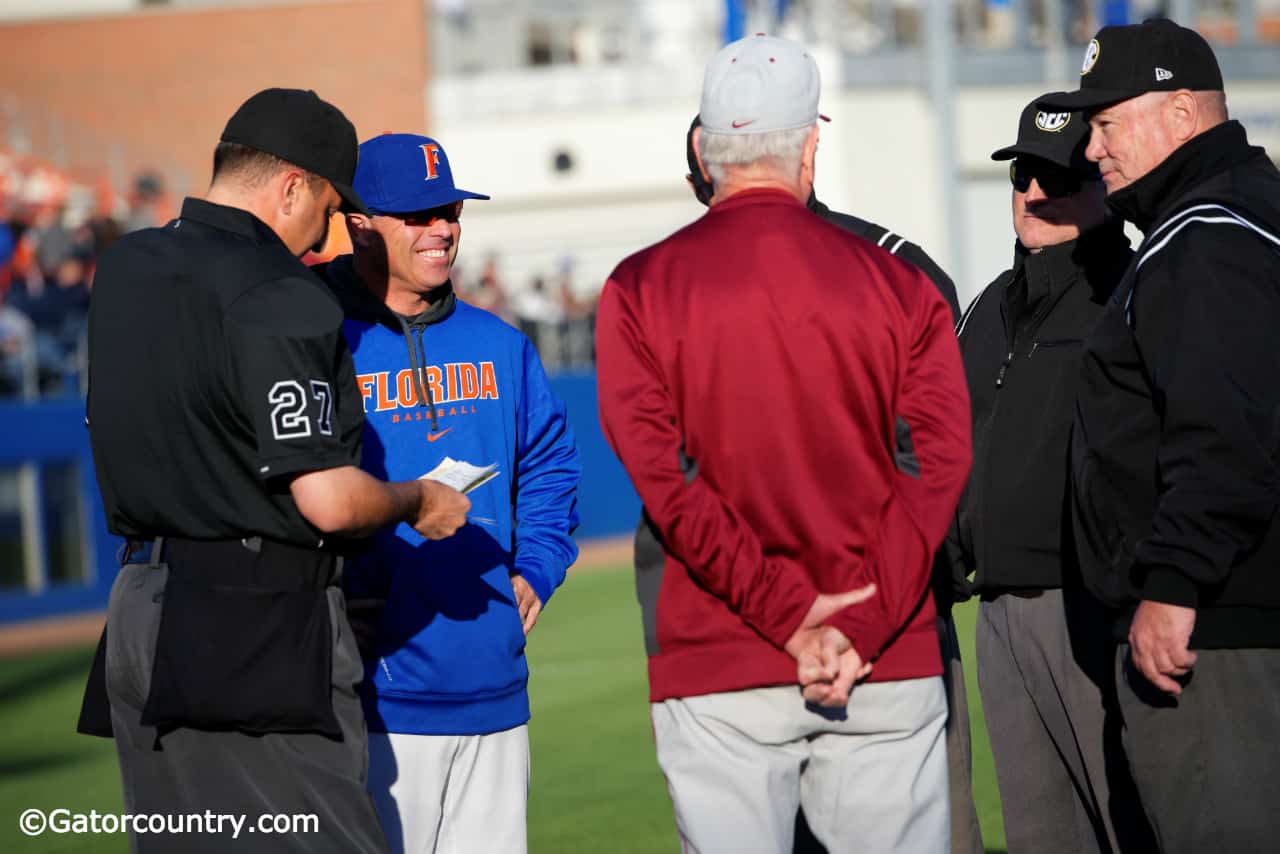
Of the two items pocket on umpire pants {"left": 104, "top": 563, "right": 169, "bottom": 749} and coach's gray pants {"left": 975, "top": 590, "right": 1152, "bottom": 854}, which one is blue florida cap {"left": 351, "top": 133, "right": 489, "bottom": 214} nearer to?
pocket on umpire pants {"left": 104, "top": 563, "right": 169, "bottom": 749}

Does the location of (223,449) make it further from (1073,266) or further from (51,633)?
(51,633)

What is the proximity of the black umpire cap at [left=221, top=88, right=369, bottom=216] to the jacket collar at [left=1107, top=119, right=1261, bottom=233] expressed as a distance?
1.89 meters

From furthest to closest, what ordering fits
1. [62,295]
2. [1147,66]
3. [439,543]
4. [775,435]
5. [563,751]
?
[62,295]
[563,751]
[439,543]
[1147,66]
[775,435]

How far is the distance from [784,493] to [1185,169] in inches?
55.3

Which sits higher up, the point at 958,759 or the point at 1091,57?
the point at 1091,57

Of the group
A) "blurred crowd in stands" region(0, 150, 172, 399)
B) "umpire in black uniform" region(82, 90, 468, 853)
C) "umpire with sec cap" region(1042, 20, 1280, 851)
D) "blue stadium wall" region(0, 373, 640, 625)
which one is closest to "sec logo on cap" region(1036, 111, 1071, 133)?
"umpire with sec cap" region(1042, 20, 1280, 851)

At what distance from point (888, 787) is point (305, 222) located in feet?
5.91

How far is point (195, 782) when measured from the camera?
11.7 feet

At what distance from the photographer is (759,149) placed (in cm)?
352

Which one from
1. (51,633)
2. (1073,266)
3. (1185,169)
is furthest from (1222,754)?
(51,633)

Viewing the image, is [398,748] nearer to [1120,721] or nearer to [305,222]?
[305,222]

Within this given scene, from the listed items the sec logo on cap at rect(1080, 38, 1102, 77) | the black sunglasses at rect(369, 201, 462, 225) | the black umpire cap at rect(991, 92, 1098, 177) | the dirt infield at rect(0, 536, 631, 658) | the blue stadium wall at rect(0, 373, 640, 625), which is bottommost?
the dirt infield at rect(0, 536, 631, 658)

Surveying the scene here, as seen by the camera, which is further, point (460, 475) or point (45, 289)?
point (45, 289)

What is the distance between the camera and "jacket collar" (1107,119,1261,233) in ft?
13.1
